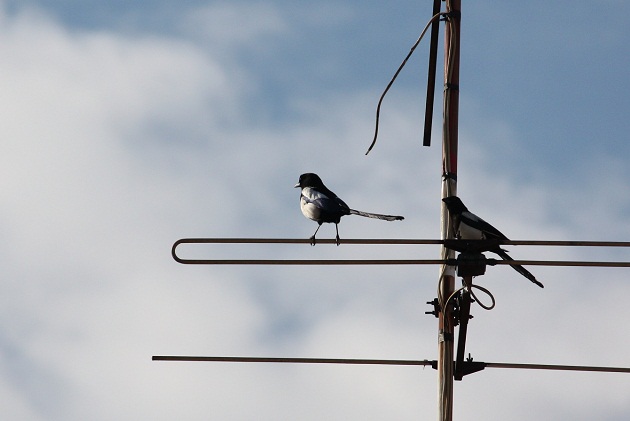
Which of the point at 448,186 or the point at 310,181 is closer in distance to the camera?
the point at 448,186

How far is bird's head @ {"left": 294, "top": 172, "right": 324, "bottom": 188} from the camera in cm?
1302

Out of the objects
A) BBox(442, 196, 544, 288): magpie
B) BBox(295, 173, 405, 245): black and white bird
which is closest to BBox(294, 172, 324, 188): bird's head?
BBox(295, 173, 405, 245): black and white bird

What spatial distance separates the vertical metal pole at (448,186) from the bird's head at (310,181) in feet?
14.2

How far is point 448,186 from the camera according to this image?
830cm

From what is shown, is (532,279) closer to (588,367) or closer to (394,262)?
(588,367)

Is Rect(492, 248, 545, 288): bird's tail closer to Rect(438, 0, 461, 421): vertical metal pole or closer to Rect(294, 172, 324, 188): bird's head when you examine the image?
Rect(438, 0, 461, 421): vertical metal pole

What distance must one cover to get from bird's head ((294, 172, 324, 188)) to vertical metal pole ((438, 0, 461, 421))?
4325mm

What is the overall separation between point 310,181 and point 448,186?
16.1ft

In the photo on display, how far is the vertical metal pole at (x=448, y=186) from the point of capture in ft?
25.1

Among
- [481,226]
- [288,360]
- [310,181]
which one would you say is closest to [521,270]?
[481,226]

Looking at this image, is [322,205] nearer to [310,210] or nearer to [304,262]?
[310,210]

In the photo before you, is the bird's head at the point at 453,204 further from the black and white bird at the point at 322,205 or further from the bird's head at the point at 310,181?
the bird's head at the point at 310,181

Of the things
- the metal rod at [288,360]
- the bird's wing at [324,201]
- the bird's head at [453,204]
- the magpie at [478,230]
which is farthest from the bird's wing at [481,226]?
the bird's wing at [324,201]

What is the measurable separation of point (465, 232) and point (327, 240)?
2406 mm
